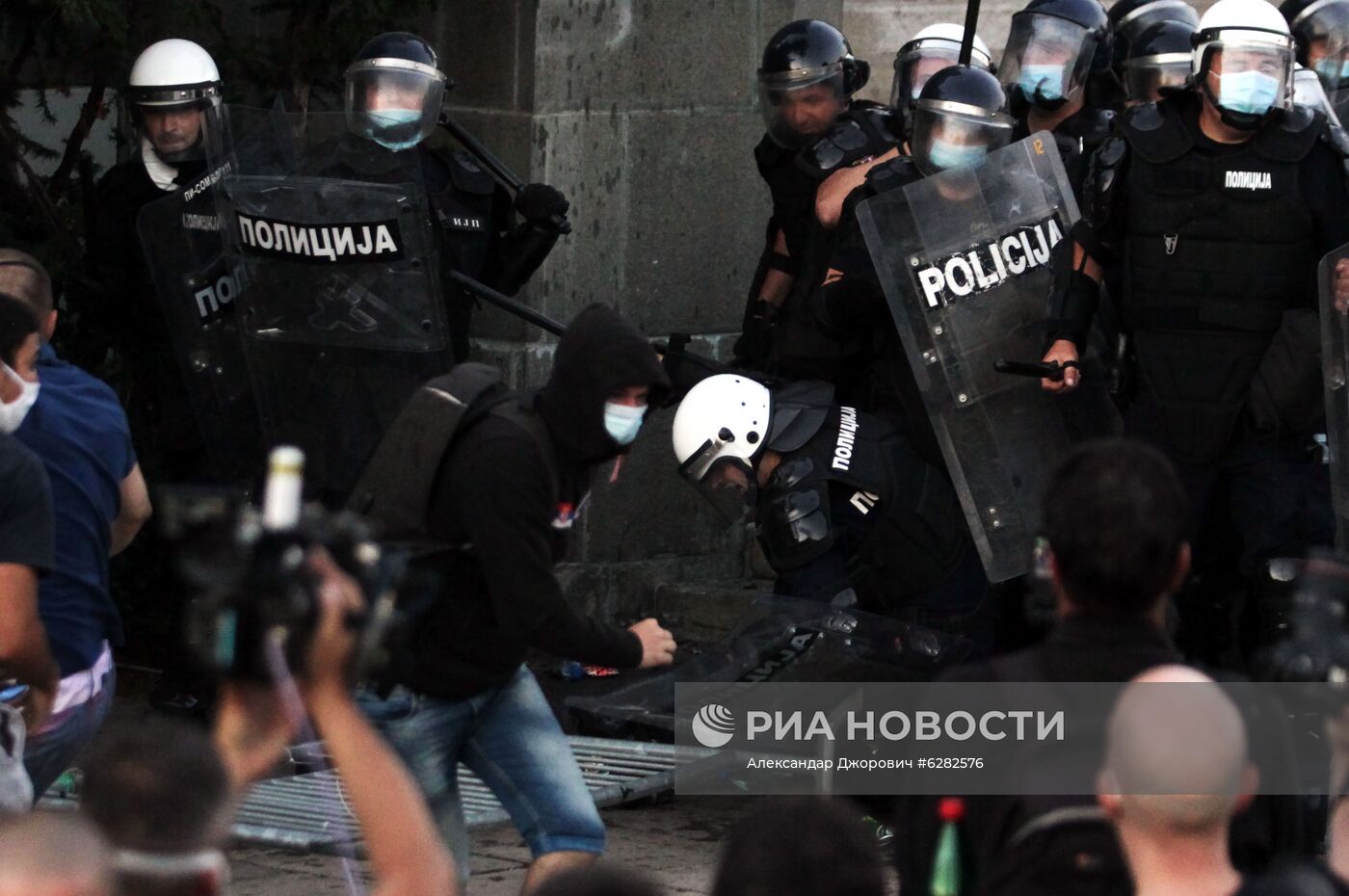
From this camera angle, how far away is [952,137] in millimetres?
5715

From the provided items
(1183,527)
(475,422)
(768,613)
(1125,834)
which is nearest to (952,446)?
(768,613)

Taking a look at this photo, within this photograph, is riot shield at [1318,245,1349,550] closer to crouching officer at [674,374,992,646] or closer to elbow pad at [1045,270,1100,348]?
elbow pad at [1045,270,1100,348]

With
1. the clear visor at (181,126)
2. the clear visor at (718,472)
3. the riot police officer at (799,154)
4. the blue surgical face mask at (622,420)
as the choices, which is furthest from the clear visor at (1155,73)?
the blue surgical face mask at (622,420)

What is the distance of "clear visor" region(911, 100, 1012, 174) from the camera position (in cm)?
571

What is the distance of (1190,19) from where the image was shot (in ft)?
23.1

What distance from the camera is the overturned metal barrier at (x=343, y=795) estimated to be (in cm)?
475

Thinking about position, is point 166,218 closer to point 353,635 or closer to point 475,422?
point 475,422

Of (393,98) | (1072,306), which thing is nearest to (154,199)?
(393,98)

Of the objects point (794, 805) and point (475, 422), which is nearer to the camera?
point (794, 805)

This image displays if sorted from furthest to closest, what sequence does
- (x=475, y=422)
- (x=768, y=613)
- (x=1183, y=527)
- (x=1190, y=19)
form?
(x=1190, y=19) < (x=768, y=613) < (x=475, y=422) < (x=1183, y=527)

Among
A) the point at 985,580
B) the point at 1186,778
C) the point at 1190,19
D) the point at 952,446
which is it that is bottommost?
the point at 985,580

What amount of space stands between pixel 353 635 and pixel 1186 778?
2.70 feet

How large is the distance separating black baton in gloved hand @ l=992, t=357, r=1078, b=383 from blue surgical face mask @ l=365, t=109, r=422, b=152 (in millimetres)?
1854

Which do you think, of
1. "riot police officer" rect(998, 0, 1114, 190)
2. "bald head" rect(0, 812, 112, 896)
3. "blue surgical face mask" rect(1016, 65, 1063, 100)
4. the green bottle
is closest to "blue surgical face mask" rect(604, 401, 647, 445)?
the green bottle
